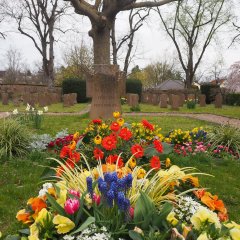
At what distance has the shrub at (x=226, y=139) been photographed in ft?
23.4

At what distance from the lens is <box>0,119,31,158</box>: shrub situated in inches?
251

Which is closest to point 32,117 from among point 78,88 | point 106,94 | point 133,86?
point 106,94

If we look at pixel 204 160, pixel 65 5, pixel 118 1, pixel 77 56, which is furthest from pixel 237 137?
pixel 77 56

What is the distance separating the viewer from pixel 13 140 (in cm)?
664

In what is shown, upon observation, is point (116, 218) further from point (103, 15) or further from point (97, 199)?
point (103, 15)

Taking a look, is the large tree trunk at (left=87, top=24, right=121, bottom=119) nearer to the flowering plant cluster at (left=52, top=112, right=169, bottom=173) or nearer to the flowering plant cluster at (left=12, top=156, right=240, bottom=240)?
the flowering plant cluster at (left=52, top=112, right=169, bottom=173)

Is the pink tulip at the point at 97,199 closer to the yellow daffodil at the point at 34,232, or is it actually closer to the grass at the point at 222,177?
the yellow daffodil at the point at 34,232

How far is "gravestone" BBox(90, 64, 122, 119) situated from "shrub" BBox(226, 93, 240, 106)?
20.3 meters

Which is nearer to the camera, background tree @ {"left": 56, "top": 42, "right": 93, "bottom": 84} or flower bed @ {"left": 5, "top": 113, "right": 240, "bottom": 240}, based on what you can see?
flower bed @ {"left": 5, "top": 113, "right": 240, "bottom": 240}

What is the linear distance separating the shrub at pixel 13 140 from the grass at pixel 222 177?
2.77 meters

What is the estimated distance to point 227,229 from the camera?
6.06 feet

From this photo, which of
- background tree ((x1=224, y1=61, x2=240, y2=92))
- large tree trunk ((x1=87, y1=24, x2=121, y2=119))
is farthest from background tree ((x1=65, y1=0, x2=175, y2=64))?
background tree ((x1=224, y1=61, x2=240, y2=92))

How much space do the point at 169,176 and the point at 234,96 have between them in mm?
29470

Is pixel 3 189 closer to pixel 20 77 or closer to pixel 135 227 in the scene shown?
pixel 135 227
